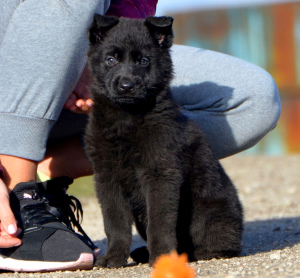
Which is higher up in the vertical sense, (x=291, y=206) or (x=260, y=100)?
(x=260, y=100)

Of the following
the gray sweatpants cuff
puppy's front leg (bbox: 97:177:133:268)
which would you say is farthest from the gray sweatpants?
puppy's front leg (bbox: 97:177:133:268)

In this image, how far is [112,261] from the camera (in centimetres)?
263

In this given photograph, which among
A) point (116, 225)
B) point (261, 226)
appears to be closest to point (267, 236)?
point (261, 226)

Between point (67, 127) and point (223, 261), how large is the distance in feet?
4.10

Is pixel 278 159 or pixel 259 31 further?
pixel 259 31

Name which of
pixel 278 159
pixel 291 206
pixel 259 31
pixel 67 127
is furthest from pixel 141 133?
pixel 259 31

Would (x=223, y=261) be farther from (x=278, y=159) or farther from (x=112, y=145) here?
(x=278, y=159)

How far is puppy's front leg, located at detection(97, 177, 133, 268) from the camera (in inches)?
104

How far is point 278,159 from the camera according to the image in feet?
27.0

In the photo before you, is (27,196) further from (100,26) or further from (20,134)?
(100,26)

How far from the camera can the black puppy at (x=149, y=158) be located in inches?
102

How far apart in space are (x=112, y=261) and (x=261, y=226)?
5.34ft

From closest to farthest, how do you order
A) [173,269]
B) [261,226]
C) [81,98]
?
1. [173,269]
2. [81,98]
3. [261,226]

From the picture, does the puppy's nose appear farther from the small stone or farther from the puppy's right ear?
the small stone
